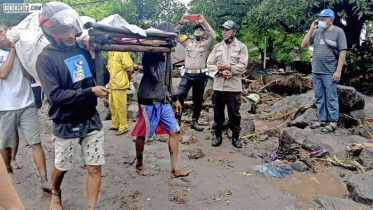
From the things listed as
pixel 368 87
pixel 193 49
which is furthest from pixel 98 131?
pixel 368 87

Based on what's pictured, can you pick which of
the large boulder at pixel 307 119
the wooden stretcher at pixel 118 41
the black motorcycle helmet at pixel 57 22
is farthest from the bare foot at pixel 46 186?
the large boulder at pixel 307 119

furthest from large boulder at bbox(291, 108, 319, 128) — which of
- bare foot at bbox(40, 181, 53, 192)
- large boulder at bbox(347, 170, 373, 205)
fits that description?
bare foot at bbox(40, 181, 53, 192)

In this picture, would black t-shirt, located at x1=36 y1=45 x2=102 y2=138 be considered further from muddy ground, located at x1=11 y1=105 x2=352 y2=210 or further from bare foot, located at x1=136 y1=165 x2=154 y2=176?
bare foot, located at x1=136 y1=165 x2=154 y2=176

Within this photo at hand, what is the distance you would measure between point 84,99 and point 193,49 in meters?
3.76

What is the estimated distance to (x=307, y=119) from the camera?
19.9 feet

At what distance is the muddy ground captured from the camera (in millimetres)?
3637

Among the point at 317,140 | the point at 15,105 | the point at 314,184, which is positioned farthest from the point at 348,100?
the point at 15,105

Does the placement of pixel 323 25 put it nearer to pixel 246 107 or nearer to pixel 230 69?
pixel 230 69

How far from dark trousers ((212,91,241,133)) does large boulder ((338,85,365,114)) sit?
2.09 meters

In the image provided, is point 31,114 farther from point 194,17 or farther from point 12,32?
point 194,17

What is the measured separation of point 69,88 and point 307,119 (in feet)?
14.7

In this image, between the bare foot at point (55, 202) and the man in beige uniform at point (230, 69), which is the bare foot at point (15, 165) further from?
the man in beige uniform at point (230, 69)

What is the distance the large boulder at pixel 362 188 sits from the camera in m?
3.45

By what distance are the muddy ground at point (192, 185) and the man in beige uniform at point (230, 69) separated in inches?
30.3
